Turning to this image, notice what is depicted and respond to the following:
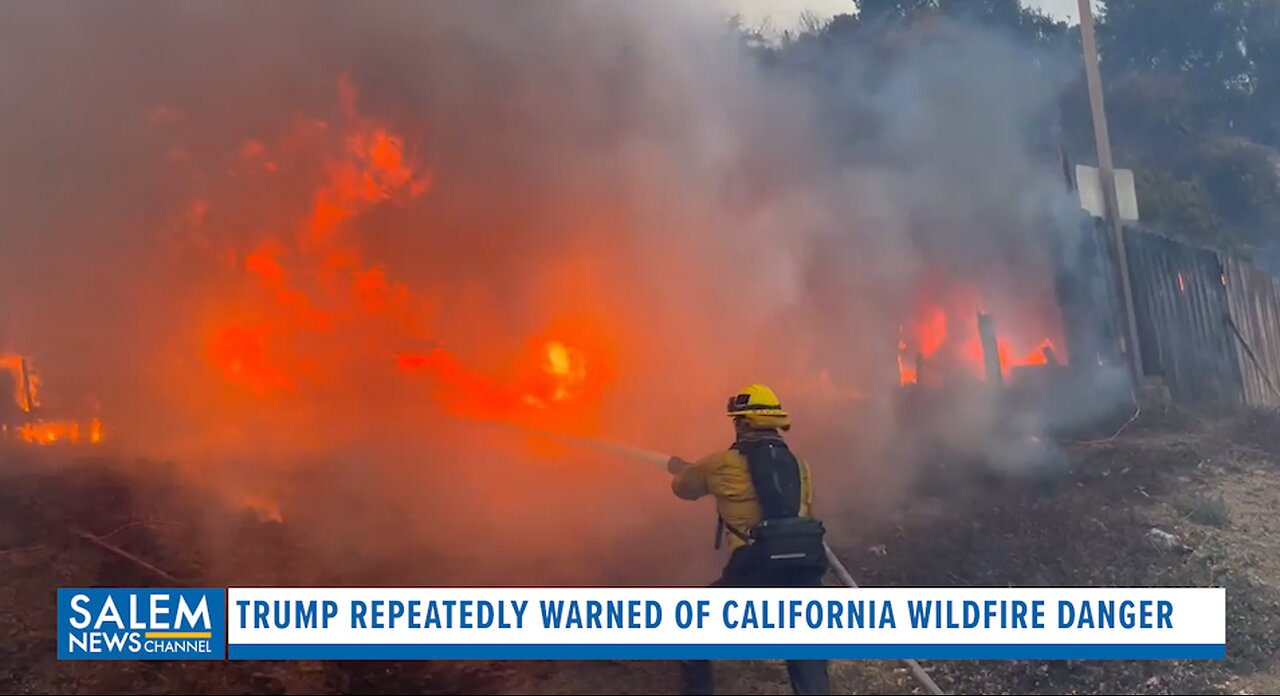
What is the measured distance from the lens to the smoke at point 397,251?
363 inches

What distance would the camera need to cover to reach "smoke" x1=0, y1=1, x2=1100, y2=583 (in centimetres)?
921

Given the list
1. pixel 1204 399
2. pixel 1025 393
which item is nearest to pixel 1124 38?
pixel 1204 399

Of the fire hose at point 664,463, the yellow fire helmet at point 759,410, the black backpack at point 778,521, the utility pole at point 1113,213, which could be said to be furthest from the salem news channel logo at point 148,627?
the utility pole at point 1113,213

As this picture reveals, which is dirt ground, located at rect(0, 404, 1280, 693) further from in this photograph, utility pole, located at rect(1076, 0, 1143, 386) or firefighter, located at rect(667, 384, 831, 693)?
utility pole, located at rect(1076, 0, 1143, 386)

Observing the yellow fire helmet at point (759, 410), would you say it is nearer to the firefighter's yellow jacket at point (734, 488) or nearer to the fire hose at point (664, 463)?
the firefighter's yellow jacket at point (734, 488)

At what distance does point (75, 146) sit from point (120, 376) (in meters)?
2.21

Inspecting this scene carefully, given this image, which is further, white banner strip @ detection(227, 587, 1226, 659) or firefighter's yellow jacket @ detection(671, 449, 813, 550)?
white banner strip @ detection(227, 587, 1226, 659)

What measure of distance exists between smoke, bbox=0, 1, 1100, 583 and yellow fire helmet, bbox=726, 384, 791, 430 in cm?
257

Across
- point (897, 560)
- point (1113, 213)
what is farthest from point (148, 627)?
point (1113, 213)

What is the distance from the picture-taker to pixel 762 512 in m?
5.80

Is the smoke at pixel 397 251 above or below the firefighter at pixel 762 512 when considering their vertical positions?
above

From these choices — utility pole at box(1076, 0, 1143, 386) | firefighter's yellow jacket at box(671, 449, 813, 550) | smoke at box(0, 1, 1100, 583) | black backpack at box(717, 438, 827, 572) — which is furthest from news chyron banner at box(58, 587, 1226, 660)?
utility pole at box(1076, 0, 1143, 386)

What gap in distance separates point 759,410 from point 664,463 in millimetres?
1722

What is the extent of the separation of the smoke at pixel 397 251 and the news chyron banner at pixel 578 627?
197 centimetres
